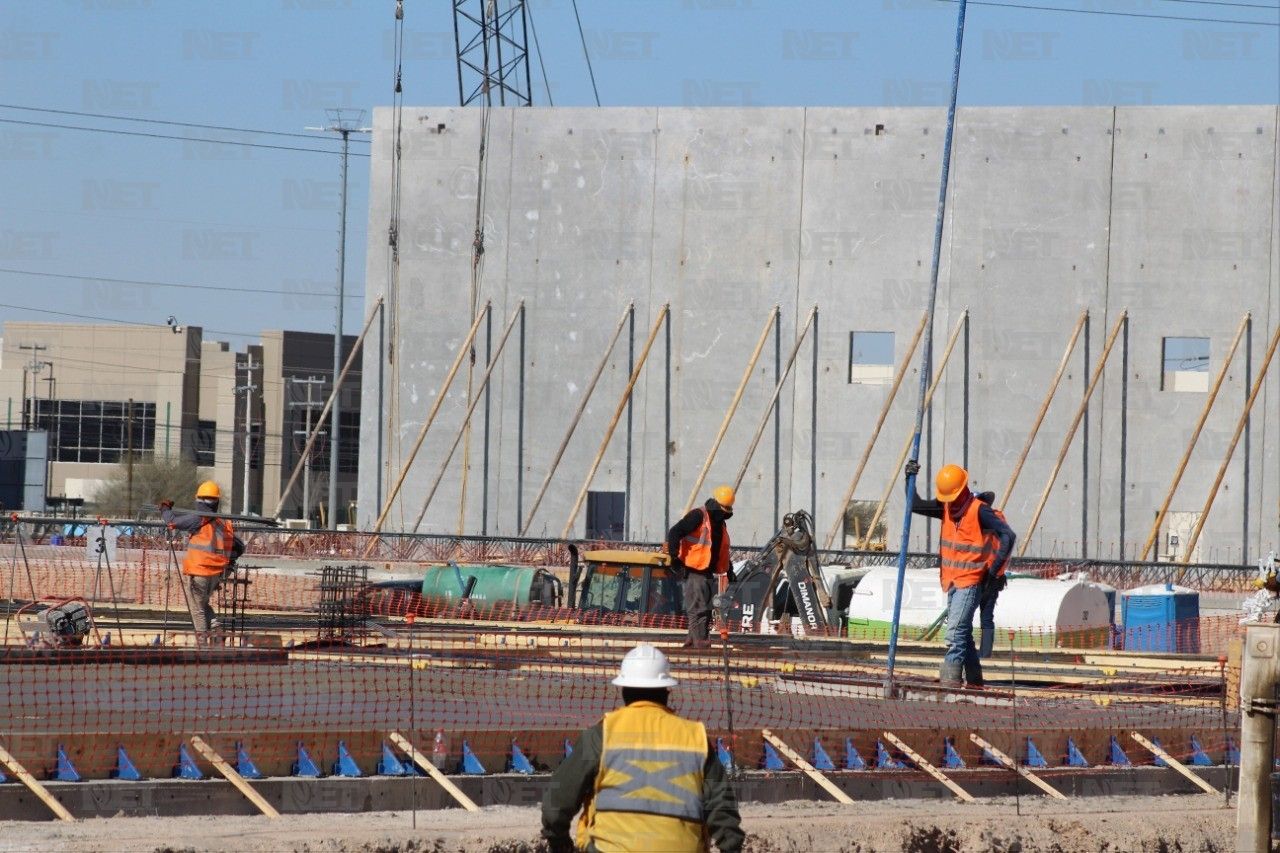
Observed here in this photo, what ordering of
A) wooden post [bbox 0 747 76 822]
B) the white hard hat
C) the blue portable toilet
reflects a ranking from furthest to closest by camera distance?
the blue portable toilet < wooden post [bbox 0 747 76 822] < the white hard hat

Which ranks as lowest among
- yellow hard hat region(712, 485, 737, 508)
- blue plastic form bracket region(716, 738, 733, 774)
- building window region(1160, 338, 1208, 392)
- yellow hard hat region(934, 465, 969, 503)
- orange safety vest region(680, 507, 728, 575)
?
blue plastic form bracket region(716, 738, 733, 774)

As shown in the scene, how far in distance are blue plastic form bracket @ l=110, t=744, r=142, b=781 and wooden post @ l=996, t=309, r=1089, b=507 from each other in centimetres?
2762

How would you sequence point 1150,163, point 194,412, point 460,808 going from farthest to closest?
1. point 194,412
2. point 1150,163
3. point 460,808

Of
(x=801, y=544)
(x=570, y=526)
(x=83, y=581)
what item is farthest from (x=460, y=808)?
(x=570, y=526)

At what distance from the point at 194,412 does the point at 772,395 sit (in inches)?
2268

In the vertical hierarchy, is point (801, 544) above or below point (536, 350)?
below

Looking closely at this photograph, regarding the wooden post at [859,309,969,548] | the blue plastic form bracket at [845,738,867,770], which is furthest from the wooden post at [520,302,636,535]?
the blue plastic form bracket at [845,738,867,770]

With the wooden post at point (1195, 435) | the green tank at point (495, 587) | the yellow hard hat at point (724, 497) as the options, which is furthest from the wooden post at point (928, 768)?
the wooden post at point (1195, 435)

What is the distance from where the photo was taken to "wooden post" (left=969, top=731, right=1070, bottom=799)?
11.7 m

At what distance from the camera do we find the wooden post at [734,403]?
1479 inches

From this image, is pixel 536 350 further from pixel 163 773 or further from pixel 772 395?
pixel 163 773

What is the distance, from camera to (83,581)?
28953 mm

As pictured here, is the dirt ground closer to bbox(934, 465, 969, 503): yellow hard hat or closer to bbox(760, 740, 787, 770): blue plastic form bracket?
bbox(760, 740, 787, 770): blue plastic form bracket

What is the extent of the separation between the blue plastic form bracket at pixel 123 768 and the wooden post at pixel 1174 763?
698 cm
